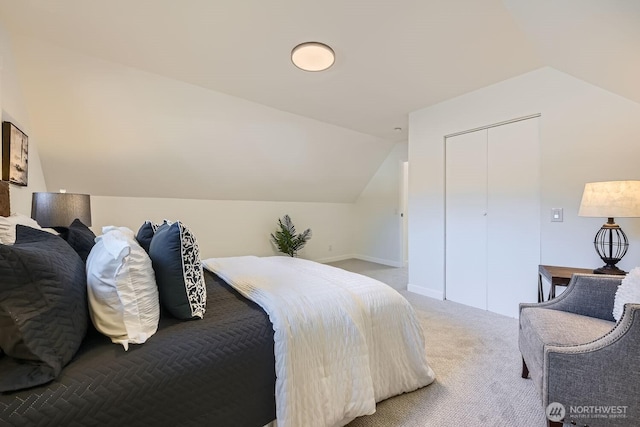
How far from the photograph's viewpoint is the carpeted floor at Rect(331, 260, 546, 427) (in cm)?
143

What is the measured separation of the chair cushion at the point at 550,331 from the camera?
4.20ft

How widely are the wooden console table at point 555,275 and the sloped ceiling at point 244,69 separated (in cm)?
134

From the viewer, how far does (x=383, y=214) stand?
17.9 feet

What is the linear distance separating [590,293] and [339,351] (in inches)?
57.4

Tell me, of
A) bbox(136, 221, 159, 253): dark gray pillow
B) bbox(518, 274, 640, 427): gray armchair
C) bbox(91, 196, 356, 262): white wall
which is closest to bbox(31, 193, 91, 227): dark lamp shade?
bbox(136, 221, 159, 253): dark gray pillow

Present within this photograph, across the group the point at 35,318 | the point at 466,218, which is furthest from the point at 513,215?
the point at 35,318

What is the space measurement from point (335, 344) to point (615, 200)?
2030mm

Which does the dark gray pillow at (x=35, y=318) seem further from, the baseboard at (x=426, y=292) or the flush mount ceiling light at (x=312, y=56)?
the baseboard at (x=426, y=292)

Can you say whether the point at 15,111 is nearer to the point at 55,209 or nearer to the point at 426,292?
the point at 55,209

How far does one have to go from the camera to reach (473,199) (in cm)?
303

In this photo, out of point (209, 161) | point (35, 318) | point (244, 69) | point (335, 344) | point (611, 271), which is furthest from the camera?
point (209, 161)

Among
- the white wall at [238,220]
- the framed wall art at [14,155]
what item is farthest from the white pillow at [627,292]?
the white wall at [238,220]

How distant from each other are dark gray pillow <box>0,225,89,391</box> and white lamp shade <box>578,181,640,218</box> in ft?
9.26

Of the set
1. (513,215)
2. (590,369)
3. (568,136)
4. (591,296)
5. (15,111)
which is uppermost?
(15,111)
